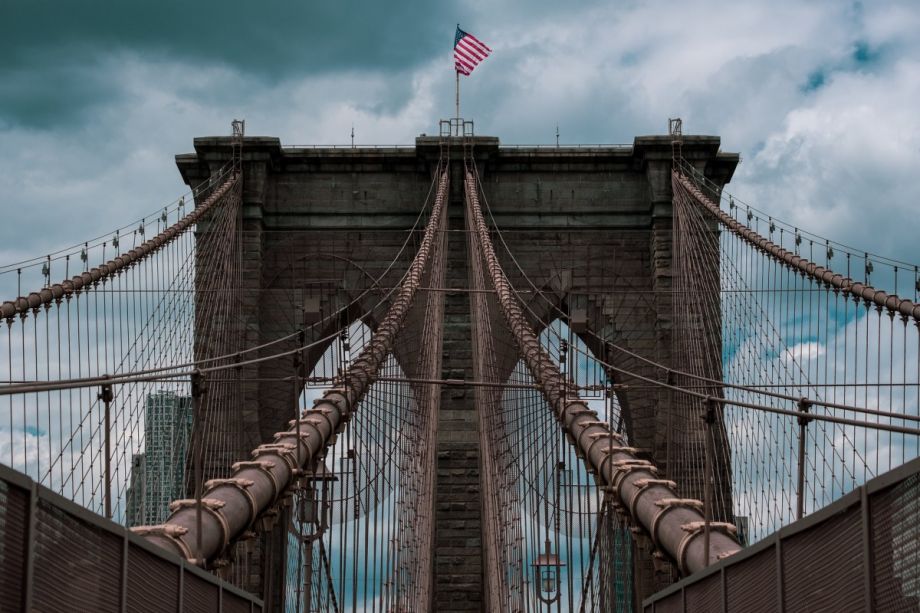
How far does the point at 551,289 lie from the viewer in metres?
24.9

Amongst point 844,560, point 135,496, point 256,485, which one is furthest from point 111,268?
point 844,560

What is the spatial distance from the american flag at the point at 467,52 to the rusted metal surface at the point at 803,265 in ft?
18.6

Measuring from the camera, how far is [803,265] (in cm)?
1828

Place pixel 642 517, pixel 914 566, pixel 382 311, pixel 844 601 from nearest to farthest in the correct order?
pixel 914 566 < pixel 844 601 < pixel 642 517 < pixel 382 311

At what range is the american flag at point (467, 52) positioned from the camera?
28.7 metres

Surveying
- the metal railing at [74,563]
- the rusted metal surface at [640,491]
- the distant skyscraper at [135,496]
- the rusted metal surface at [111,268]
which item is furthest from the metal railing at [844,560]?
the rusted metal surface at [111,268]

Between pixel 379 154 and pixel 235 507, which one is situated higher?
pixel 379 154

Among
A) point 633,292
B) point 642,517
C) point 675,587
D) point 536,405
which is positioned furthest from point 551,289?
point 675,587

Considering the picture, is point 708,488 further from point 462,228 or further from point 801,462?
point 462,228

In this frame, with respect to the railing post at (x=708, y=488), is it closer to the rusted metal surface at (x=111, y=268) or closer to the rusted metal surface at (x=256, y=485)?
the rusted metal surface at (x=256, y=485)

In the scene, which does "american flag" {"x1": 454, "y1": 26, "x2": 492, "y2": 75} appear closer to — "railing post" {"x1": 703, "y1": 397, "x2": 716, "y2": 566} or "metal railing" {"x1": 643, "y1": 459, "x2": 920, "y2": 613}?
"railing post" {"x1": 703, "y1": 397, "x2": 716, "y2": 566}

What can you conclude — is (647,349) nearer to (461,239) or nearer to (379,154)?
(461,239)

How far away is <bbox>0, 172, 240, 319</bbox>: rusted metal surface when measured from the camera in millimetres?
14117

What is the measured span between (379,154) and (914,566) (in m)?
21.9
